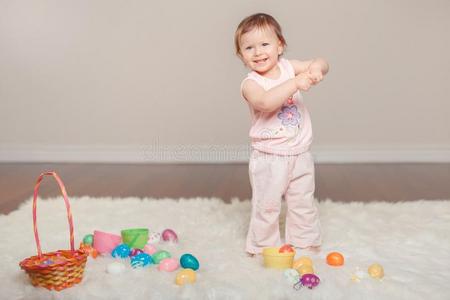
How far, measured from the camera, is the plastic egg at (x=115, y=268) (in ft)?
4.70

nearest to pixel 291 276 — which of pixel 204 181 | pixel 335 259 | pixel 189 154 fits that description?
pixel 335 259

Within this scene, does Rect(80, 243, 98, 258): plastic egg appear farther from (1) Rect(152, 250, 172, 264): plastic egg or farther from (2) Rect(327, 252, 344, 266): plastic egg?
(2) Rect(327, 252, 344, 266): plastic egg

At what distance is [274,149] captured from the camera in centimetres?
161

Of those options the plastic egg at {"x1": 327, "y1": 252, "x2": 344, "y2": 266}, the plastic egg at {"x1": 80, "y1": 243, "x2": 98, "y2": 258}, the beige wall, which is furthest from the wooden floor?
the plastic egg at {"x1": 327, "y1": 252, "x2": 344, "y2": 266}

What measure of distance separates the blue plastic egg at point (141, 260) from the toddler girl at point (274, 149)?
0.97 feet

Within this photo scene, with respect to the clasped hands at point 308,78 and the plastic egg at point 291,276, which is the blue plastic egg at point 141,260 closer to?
the plastic egg at point 291,276

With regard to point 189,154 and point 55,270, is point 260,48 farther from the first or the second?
point 189,154

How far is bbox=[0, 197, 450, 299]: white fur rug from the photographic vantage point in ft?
4.31

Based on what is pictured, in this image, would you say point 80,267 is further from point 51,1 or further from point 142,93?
point 51,1

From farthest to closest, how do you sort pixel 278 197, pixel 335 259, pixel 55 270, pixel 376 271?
1. pixel 278 197
2. pixel 335 259
3. pixel 376 271
4. pixel 55 270

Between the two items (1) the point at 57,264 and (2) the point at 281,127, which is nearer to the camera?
(1) the point at 57,264

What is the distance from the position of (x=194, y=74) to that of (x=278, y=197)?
2043 mm

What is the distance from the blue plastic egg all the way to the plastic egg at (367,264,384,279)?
1.86 feet

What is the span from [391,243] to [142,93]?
226 centimetres
